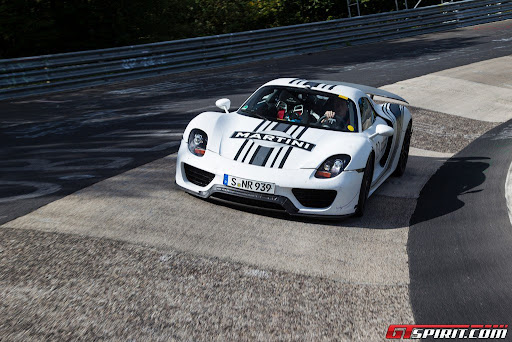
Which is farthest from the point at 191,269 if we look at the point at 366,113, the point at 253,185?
the point at 366,113

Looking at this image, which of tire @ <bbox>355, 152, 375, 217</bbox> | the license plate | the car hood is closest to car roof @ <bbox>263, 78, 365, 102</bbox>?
the car hood

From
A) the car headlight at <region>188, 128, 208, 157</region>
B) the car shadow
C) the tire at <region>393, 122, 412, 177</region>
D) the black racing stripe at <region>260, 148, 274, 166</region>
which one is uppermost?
the car headlight at <region>188, 128, 208, 157</region>

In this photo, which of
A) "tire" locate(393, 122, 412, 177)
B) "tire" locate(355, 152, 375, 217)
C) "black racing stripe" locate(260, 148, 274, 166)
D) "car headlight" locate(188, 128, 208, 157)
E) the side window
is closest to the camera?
"black racing stripe" locate(260, 148, 274, 166)

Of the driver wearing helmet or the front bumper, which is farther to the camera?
the driver wearing helmet

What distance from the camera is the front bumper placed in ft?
21.8

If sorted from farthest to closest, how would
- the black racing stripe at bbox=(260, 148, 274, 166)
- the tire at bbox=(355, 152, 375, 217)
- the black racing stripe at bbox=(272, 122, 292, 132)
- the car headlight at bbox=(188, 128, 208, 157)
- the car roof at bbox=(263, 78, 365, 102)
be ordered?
the car roof at bbox=(263, 78, 365, 102) → the black racing stripe at bbox=(272, 122, 292, 132) → the car headlight at bbox=(188, 128, 208, 157) → the tire at bbox=(355, 152, 375, 217) → the black racing stripe at bbox=(260, 148, 274, 166)

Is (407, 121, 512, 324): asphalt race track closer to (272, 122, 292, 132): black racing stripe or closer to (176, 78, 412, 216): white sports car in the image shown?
(176, 78, 412, 216): white sports car

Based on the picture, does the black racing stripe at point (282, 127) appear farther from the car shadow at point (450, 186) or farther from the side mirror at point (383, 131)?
the car shadow at point (450, 186)

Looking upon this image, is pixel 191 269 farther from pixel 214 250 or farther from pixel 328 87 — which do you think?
pixel 328 87

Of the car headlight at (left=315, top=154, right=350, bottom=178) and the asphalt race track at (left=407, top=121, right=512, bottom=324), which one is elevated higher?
the car headlight at (left=315, top=154, right=350, bottom=178)

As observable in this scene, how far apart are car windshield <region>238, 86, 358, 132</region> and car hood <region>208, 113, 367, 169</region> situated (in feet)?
0.72

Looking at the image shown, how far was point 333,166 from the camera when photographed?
→ 6.87 metres

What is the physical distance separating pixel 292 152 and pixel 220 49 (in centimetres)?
1318

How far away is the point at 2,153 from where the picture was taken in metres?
9.34
